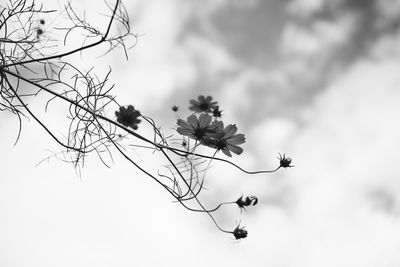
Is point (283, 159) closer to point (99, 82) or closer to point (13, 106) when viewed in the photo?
point (99, 82)

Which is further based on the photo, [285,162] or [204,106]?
[204,106]

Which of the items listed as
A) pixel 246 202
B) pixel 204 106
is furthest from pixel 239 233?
pixel 204 106

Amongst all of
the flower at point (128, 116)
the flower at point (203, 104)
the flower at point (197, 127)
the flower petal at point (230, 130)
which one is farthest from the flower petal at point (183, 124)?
the flower at point (203, 104)

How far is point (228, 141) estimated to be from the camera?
86cm

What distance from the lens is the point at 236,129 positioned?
35.0 inches

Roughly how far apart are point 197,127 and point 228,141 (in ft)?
0.31

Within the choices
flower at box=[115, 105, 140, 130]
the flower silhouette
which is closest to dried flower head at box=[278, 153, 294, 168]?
the flower silhouette

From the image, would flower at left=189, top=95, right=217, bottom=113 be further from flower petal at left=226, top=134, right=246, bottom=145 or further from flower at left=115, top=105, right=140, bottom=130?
flower at left=115, top=105, right=140, bottom=130

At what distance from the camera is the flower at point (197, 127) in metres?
0.84

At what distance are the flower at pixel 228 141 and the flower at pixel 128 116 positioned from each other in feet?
0.88

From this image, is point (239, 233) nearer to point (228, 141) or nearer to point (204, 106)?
point (228, 141)

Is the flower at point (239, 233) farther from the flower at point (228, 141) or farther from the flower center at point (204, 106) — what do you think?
the flower center at point (204, 106)

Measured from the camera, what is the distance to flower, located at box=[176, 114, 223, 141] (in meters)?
0.84

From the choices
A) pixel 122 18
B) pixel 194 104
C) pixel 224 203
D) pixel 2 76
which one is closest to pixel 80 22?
pixel 122 18
